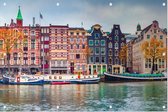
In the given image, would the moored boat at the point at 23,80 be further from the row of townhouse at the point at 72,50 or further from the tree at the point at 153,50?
the tree at the point at 153,50

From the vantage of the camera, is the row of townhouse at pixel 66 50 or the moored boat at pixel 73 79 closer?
the moored boat at pixel 73 79

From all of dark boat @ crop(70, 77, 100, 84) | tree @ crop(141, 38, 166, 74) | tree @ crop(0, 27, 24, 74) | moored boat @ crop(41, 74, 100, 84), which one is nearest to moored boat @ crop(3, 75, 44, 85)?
moored boat @ crop(41, 74, 100, 84)

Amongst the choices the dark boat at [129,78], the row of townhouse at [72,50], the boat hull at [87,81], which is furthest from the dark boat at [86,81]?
the row of townhouse at [72,50]

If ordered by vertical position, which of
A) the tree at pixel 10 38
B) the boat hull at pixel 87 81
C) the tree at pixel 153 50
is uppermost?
the tree at pixel 10 38

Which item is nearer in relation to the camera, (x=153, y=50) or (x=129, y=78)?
(x=129, y=78)

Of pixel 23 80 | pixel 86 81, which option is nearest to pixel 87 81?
pixel 86 81

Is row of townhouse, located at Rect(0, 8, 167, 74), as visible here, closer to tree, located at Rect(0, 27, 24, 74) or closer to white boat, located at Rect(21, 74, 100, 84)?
tree, located at Rect(0, 27, 24, 74)

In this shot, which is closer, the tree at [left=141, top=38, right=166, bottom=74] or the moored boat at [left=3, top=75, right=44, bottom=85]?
the moored boat at [left=3, top=75, right=44, bottom=85]

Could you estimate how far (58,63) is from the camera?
46.8m

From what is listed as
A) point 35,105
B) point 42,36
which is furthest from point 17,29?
point 35,105

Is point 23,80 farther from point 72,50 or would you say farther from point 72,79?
point 72,50

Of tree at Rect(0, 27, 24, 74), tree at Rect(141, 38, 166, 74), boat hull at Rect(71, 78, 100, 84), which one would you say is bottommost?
boat hull at Rect(71, 78, 100, 84)

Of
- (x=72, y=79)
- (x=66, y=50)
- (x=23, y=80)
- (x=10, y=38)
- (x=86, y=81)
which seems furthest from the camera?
(x=66, y=50)

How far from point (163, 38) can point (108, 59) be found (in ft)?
22.0
